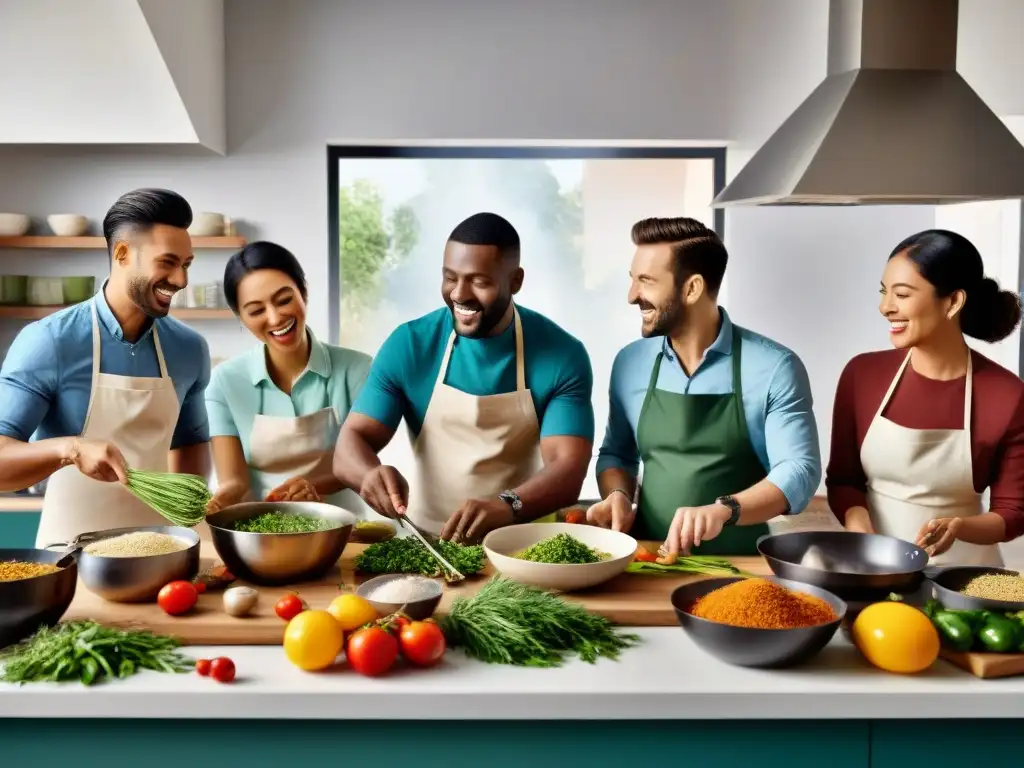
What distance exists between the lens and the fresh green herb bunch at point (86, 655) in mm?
1668

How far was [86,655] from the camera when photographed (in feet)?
5.59

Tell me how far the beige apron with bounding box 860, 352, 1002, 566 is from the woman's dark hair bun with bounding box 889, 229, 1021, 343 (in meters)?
0.11

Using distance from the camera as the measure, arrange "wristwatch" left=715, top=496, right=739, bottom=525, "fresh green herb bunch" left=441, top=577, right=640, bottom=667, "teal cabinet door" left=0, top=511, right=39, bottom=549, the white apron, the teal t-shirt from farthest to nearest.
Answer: "teal cabinet door" left=0, top=511, right=39, bottom=549 < the white apron < the teal t-shirt < "wristwatch" left=715, top=496, right=739, bottom=525 < "fresh green herb bunch" left=441, top=577, right=640, bottom=667

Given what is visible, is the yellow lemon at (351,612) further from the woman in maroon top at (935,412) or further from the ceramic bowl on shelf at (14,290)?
the ceramic bowl on shelf at (14,290)

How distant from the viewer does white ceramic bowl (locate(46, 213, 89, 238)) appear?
4496mm

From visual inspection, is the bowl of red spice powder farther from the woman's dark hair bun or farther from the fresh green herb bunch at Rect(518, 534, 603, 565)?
the woman's dark hair bun

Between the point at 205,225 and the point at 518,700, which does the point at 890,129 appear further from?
the point at 205,225

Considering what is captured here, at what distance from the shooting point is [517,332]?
293 centimetres

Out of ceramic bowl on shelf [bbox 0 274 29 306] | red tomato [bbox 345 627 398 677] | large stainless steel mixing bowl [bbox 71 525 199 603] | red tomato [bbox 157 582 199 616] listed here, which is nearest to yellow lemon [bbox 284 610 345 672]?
red tomato [bbox 345 627 398 677]

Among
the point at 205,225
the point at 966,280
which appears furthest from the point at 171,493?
the point at 205,225

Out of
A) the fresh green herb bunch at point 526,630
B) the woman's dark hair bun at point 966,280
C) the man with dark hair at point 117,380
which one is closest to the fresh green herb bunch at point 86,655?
the fresh green herb bunch at point 526,630

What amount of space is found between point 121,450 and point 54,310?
2.13 metres

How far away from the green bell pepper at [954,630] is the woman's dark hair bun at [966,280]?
1.16 m

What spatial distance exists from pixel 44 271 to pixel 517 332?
2.97m
